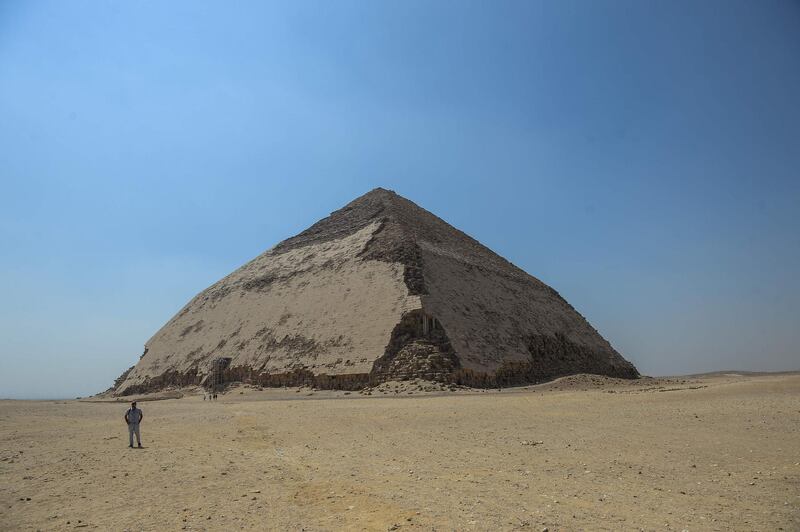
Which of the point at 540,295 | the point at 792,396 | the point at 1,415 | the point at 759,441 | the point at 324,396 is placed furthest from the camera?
the point at 540,295

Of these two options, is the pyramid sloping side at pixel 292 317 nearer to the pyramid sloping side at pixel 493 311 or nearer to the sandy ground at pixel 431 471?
the pyramid sloping side at pixel 493 311

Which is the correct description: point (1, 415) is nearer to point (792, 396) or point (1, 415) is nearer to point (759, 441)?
point (759, 441)

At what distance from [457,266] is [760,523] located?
949 inches

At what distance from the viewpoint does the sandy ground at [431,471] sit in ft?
15.8

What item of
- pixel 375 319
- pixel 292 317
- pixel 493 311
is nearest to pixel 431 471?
pixel 375 319

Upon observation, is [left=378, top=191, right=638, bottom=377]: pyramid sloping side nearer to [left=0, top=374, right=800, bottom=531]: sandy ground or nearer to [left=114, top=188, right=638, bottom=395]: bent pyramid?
[left=114, top=188, right=638, bottom=395]: bent pyramid

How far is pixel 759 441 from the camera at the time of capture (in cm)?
809

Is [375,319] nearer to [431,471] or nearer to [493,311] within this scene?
[493,311]

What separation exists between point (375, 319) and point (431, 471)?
52.5ft

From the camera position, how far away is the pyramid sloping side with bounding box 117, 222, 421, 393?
22.5 metres

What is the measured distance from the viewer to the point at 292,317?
2648 centimetres

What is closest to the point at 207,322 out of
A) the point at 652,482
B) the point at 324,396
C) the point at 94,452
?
the point at 324,396

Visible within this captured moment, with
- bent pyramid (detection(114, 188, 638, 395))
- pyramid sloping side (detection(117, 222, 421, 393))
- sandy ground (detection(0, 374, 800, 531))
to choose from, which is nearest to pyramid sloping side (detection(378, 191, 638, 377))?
bent pyramid (detection(114, 188, 638, 395))

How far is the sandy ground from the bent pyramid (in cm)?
880
